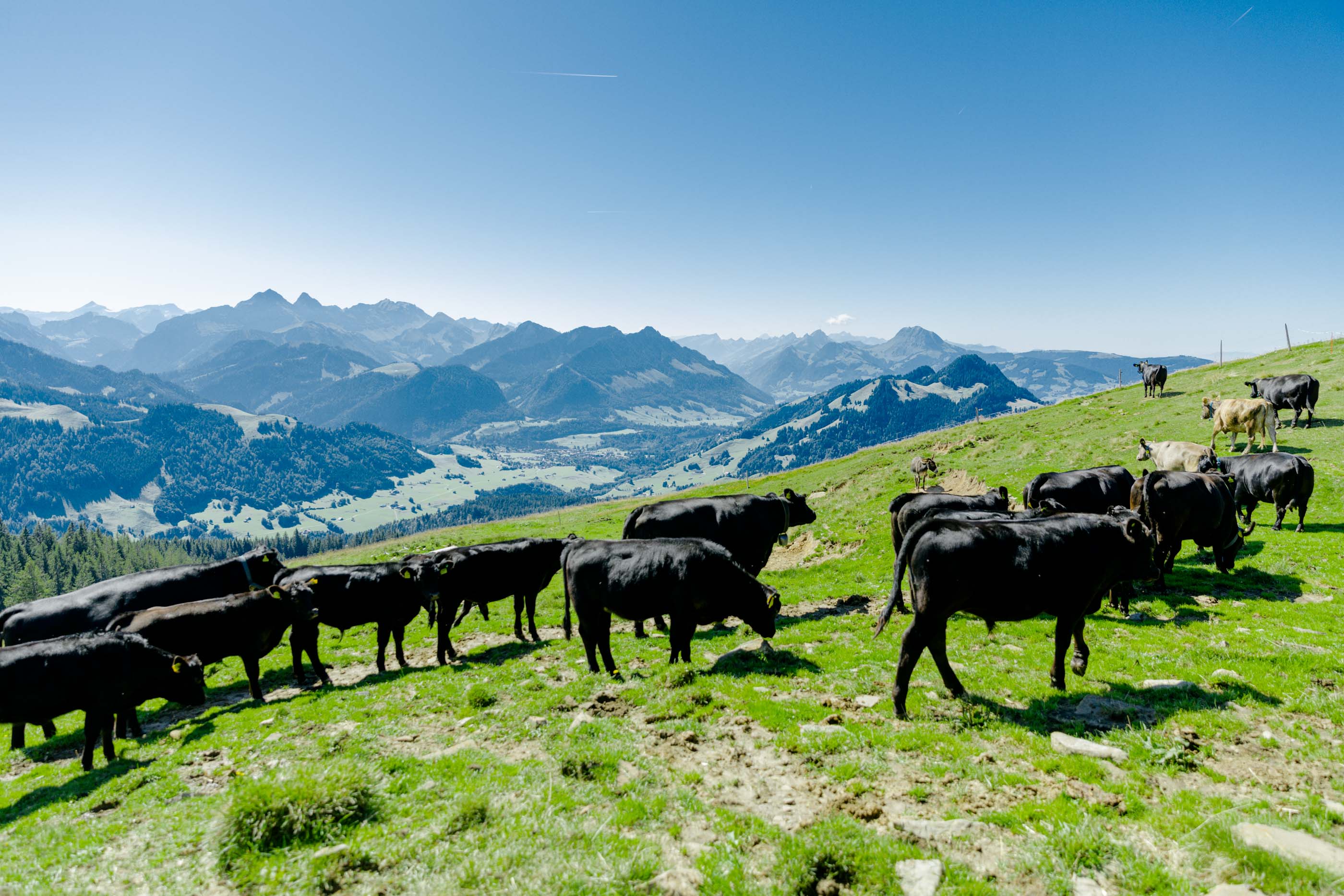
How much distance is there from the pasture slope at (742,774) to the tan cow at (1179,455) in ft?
25.6

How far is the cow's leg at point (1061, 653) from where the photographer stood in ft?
32.5

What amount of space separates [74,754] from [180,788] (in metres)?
5.03

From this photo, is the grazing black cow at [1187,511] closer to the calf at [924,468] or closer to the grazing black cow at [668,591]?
the grazing black cow at [668,591]

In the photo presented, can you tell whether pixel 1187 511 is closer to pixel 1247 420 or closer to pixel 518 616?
pixel 1247 420

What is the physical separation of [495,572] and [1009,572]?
43.1 ft

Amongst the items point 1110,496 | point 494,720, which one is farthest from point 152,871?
point 1110,496

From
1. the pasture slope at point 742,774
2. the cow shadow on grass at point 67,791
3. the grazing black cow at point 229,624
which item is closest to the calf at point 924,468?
the pasture slope at point 742,774

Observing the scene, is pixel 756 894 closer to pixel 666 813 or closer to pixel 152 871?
pixel 666 813

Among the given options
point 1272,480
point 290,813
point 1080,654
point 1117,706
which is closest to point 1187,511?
point 1272,480

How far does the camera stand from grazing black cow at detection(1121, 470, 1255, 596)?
16.2 metres

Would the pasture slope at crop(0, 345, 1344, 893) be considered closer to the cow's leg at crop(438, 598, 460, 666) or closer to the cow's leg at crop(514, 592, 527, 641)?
the cow's leg at crop(438, 598, 460, 666)

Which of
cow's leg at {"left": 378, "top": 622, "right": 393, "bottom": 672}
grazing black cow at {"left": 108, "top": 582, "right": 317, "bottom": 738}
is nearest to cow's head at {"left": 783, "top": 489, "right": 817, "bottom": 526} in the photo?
cow's leg at {"left": 378, "top": 622, "right": 393, "bottom": 672}

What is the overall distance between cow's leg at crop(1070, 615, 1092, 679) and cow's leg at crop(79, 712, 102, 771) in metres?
17.9

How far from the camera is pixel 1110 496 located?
1833 cm
